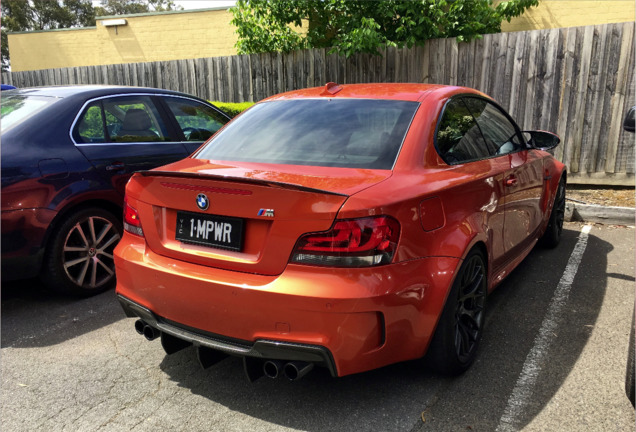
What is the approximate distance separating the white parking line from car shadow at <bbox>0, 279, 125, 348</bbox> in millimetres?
A: 2758

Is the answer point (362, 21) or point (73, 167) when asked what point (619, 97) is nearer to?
point (362, 21)

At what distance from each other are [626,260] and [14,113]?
5.61 metres

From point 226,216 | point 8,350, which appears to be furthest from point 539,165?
point 8,350

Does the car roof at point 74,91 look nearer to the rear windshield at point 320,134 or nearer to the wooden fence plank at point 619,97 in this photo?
the rear windshield at point 320,134

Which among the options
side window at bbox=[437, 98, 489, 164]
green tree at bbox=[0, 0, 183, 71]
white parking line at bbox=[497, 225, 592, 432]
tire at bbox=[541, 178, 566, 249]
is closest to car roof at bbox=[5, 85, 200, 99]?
side window at bbox=[437, 98, 489, 164]

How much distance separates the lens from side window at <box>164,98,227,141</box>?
503cm

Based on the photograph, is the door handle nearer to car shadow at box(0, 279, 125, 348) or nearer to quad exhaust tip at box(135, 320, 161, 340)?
car shadow at box(0, 279, 125, 348)

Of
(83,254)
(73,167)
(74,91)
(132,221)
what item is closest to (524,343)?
(132,221)

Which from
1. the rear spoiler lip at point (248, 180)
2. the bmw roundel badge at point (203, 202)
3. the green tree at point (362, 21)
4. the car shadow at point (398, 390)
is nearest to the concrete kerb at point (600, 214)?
the car shadow at point (398, 390)

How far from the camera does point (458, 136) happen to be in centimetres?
329

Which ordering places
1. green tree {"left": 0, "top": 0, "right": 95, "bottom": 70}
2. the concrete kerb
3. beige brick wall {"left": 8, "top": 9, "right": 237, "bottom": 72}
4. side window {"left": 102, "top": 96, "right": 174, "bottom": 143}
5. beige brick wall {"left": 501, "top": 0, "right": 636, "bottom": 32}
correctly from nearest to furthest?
side window {"left": 102, "top": 96, "right": 174, "bottom": 143}, the concrete kerb, beige brick wall {"left": 501, "top": 0, "right": 636, "bottom": 32}, beige brick wall {"left": 8, "top": 9, "right": 237, "bottom": 72}, green tree {"left": 0, "top": 0, "right": 95, "bottom": 70}

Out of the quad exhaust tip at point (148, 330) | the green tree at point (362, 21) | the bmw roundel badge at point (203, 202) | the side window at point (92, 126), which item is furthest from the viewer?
the green tree at point (362, 21)

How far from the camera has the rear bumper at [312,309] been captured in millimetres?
2307

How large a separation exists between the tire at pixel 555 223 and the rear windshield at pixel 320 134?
2.82 meters
